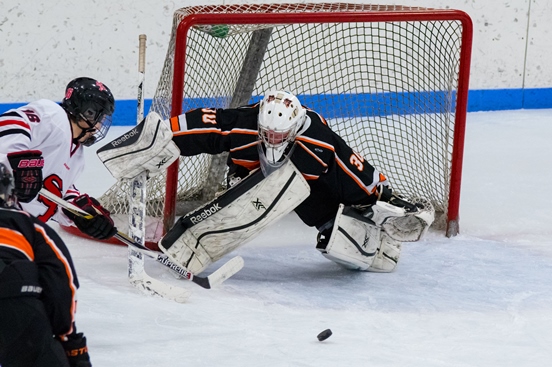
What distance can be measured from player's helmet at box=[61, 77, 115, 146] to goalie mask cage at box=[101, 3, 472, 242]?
2.20 feet

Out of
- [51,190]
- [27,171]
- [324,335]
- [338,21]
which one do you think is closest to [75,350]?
[27,171]

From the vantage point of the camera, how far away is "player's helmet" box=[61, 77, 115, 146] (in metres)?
2.78

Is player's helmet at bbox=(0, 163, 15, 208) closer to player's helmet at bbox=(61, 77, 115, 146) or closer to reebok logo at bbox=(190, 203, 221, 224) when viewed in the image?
player's helmet at bbox=(61, 77, 115, 146)

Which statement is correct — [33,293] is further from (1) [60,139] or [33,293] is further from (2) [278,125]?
(2) [278,125]

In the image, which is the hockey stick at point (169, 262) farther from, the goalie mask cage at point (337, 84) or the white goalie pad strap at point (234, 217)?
the goalie mask cage at point (337, 84)

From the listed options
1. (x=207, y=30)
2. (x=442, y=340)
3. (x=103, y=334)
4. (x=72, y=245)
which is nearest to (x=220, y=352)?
(x=103, y=334)

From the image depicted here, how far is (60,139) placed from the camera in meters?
2.81

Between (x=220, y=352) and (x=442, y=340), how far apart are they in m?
0.67

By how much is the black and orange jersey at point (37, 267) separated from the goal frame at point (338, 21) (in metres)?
1.70

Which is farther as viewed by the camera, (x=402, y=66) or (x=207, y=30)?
(x=402, y=66)

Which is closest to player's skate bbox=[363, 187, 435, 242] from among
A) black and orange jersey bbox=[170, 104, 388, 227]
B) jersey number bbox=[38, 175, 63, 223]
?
black and orange jersey bbox=[170, 104, 388, 227]

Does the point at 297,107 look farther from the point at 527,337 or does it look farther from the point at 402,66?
the point at 402,66

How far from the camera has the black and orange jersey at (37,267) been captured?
173 centimetres

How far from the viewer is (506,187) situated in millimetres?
4848
